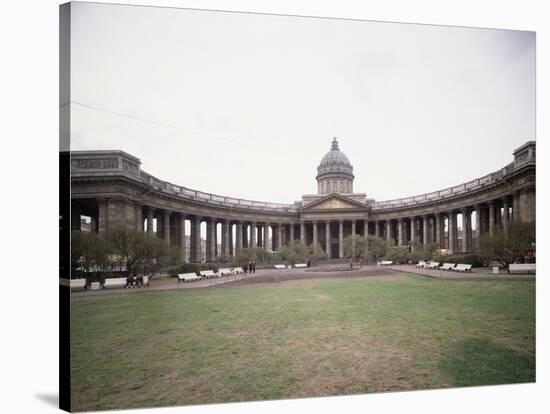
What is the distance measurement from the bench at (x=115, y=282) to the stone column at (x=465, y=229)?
10823 mm

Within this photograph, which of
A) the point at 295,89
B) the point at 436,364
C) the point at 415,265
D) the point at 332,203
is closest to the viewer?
the point at 436,364

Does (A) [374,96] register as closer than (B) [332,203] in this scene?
Yes

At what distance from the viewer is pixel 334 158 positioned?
41.3 ft

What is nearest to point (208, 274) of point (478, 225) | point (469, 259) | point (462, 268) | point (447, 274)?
point (447, 274)

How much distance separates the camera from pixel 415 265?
13922mm

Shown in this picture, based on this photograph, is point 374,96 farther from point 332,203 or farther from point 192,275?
point 192,275

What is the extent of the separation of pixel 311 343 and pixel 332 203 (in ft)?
19.8

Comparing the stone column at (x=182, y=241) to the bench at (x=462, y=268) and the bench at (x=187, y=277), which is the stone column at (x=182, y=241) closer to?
the bench at (x=187, y=277)

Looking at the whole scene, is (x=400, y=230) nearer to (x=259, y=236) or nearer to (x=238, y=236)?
(x=259, y=236)

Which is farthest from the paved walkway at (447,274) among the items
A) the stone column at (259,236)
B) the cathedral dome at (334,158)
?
the stone column at (259,236)

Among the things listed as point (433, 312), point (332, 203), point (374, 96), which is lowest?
point (433, 312)

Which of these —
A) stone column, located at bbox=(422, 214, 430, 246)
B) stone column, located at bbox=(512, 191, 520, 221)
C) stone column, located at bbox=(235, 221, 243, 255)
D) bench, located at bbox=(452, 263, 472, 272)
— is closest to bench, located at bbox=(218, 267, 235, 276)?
stone column, located at bbox=(235, 221, 243, 255)

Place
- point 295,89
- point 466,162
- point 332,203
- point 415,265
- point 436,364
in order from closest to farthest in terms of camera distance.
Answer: point 436,364
point 295,89
point 466,162
point 415,265
point 332,203

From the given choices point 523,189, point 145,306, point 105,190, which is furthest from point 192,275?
point 523,189
